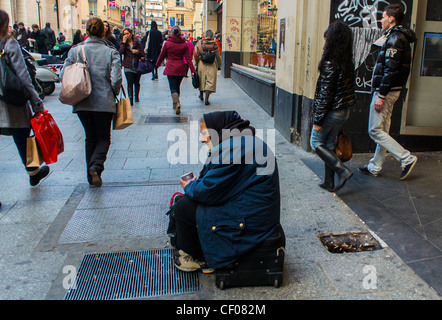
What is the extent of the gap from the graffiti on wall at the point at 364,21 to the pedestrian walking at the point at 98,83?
9.96 feet

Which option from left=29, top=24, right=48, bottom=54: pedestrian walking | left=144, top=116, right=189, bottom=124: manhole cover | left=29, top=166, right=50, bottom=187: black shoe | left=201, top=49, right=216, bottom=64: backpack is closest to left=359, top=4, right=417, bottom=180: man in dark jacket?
left=29, top=166, right=50, bottom=187: black shoe

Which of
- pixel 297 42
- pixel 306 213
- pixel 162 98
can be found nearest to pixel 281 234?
pixel 306 213

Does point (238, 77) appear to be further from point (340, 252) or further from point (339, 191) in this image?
point (340, 252)

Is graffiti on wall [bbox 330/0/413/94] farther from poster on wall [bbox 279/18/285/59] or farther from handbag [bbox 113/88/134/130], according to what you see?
handbag [bbox 113/88/134/130]

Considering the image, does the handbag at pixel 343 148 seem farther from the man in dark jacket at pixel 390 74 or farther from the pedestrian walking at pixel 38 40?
the pedestrian walking at pixel 38 40

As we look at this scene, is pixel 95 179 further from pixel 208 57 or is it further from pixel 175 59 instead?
pixel 208 57

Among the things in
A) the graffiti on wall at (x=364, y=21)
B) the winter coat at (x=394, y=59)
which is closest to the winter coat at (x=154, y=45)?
the graffiti on wall at (x=364, y=21)

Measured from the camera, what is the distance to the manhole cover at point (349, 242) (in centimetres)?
354

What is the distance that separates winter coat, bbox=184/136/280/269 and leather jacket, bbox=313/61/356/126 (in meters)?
1.89

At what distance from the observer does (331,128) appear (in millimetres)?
4605

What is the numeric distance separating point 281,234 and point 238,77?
40.4ft

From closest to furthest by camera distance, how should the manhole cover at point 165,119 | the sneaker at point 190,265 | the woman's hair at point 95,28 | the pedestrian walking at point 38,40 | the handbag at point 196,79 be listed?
the sneaker at point 190,265 → the woman's hair at point 95,28 → the manhole cover at point 165,119 → the handbag at point 196,79 → the pedestrian walking at point 38,40
